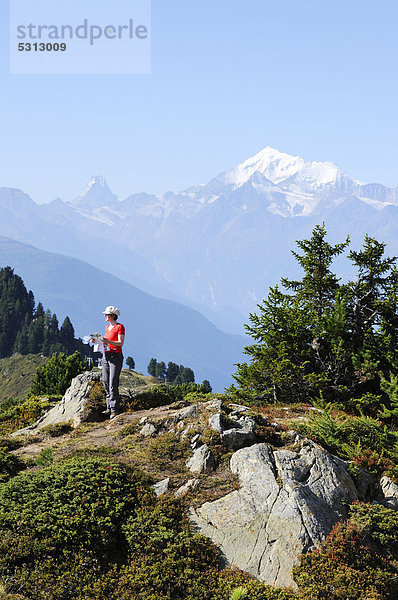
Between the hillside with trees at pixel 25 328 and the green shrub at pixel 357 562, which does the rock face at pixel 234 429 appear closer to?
the green shrub at pixel 357 562

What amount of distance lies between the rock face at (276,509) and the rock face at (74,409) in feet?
22.6

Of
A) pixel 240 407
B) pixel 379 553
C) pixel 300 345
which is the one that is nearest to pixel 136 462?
pixel 240 407

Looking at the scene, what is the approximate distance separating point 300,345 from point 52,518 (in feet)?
45.6

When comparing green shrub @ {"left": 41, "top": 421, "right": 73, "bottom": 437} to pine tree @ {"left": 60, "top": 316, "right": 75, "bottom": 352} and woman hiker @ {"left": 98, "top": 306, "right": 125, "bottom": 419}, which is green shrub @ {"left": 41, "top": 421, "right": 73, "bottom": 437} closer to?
woman hiker @ {"left": 98, "top": 306, "right": 125, "bottom": 419}

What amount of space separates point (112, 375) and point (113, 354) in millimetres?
706

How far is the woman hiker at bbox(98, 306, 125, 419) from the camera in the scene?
17.0 m

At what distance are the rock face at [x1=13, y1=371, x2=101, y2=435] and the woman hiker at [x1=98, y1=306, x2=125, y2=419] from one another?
103cm

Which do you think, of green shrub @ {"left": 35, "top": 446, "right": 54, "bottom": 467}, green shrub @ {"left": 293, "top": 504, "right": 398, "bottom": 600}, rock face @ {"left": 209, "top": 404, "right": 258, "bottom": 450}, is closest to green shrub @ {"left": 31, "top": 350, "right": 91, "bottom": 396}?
green shrub @ {"left": 35, "top": 446, "right": 54, "bottom": 467}

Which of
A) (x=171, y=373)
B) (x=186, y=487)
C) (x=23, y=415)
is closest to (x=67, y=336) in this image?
(x=171, y=373)

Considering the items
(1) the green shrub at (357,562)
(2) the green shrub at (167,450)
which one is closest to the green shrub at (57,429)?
(2) the green shrub at (167,450)

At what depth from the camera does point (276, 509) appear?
37.3 ft

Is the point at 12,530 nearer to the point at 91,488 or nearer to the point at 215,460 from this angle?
the point at 91,488

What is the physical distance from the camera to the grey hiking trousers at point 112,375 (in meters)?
17.2

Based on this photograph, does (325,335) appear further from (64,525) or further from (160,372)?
(160,372)
